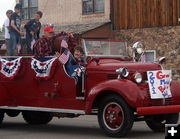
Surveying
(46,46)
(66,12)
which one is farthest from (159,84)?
(66,12)

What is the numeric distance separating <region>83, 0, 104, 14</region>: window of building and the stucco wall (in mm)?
2492

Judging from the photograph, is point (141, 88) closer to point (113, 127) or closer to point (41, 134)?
point (113, 127)

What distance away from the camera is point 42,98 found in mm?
10609

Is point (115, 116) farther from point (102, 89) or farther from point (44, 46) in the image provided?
point (44, 46)

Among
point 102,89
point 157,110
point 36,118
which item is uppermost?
point 102,89

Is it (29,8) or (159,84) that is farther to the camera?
(29,8)

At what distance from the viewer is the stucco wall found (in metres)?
22.5

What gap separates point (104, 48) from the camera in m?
10.5

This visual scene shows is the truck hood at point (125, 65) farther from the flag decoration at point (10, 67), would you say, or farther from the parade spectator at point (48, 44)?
the flag decoration at point (10, 67)

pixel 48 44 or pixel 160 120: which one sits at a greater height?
pixel 48 44

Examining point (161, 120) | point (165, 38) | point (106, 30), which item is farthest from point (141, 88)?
point (106, 30)

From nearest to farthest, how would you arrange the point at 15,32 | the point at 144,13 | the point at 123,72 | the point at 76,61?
the point at 123,72 < the point at 76,61 < the point at 15,32 < the point at 144,13

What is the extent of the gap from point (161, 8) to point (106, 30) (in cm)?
322

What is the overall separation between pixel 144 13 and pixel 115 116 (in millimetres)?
14821
